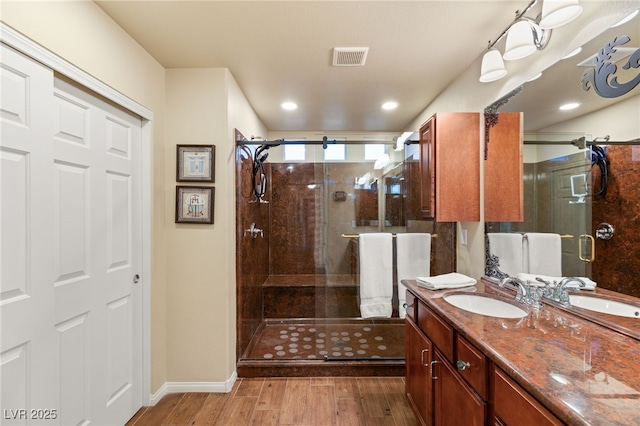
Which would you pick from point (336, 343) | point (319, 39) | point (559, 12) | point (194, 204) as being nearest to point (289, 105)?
point (319, 39)

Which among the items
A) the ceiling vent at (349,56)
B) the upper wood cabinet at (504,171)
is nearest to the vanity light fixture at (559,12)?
the upper wood cabinet at (504,171)

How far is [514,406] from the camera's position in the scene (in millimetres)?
843

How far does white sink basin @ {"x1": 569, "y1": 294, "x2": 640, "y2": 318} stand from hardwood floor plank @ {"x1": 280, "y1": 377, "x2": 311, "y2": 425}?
1.70 metres

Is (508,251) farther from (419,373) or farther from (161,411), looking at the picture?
(161,411)

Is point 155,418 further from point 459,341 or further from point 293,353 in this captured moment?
point 459,341

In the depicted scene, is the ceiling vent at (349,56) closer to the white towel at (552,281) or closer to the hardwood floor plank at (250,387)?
the white towel at (552,281)

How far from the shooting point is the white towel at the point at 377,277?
2467 mm

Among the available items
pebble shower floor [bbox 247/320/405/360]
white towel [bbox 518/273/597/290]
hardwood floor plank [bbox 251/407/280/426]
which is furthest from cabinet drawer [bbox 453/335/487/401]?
pebble shower floor [bbox 247/320/405/360]

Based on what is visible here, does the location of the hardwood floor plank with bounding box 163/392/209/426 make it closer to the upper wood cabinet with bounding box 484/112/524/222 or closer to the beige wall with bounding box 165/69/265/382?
the beige wall with bounding box 165/69/265/382

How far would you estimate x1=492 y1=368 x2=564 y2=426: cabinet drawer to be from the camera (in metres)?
0.73

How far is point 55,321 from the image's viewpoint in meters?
1.34

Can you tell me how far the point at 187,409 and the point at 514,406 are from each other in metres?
2.05

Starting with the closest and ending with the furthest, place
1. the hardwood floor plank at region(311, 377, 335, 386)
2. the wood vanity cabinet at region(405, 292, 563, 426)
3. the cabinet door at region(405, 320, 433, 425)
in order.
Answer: the wood vanity cabinet at region(405, 292, 563, 426) < the cabinet door at region(405, 320, 433, 425) < the hardwood floor plank at region(311, 377, 335, 386)

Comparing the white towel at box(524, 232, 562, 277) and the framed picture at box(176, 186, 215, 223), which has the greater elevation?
the framed picture at box(176, 186, 215, 223)
